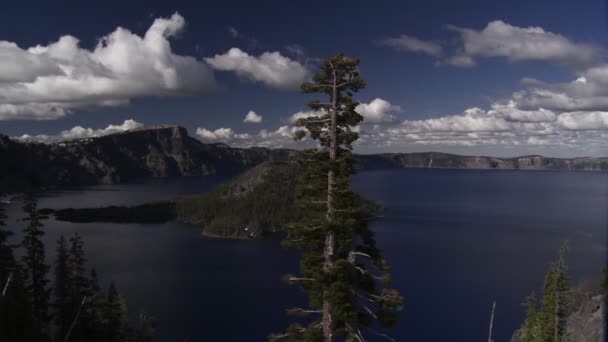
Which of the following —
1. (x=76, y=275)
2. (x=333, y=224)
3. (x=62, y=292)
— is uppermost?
(x=333, y=224)

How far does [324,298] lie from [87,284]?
29.0 meters

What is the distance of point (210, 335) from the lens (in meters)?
74.6

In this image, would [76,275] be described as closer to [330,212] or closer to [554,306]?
[330,212]

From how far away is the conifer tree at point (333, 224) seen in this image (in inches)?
588

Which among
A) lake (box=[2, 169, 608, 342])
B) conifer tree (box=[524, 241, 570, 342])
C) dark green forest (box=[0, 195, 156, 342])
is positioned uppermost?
dark green forest (box=[0, 195, 156, 342])

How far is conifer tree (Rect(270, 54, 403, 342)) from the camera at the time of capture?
14930mm

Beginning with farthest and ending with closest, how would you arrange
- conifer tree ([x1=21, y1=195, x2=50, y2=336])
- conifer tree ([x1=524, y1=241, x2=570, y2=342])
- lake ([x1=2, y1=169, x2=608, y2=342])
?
lake ([x1=2, y1=169, x2=608, y2=342]) < conifer tree ([x1=524, y1=241, x2=570, y2=342]) < conifer tree ([x1=21, y1=195, x2=50, y2=336])

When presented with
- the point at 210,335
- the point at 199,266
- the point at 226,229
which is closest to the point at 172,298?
the point at 210,335

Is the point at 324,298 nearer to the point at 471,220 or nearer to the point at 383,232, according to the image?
the point at 383,232

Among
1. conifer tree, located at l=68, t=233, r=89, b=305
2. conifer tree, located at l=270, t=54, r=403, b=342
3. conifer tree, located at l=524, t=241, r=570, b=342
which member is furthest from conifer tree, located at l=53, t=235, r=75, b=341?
conifer tree, located at l=524, t=241, r=570, b=342

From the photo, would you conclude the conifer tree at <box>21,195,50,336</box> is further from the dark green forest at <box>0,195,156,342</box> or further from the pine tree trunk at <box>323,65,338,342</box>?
the pine tree trunk at <box>323,65,338,342</box>

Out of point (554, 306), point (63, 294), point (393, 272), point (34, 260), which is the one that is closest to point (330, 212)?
point (34, 260)

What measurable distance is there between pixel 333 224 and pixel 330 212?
698 millimetres

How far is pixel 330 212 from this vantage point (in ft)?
50.2
